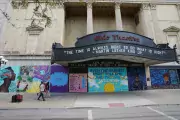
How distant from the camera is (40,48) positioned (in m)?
23.7

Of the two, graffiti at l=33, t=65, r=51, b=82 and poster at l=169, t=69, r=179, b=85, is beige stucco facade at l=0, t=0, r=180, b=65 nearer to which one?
graffiti at l=33, t=65, r=51, b=82

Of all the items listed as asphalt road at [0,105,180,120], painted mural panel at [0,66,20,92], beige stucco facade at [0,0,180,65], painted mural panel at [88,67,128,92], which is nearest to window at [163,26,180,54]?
beige stucco facade at [0,0,180,65]

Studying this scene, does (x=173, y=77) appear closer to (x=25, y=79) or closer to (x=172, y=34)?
(x=172, y=34)

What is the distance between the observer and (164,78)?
22984 mm

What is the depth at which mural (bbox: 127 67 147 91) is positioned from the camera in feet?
72.5

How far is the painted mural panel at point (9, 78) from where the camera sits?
70.3 ft

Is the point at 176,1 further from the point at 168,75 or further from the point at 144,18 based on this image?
the point at 168,75

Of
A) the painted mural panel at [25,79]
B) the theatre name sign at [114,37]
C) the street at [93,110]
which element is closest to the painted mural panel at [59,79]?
the painted mural panel at [25,79]

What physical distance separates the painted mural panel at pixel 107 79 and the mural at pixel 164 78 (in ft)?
14.2

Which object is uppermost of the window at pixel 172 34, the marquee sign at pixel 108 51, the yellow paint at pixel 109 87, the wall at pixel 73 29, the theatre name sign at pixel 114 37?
the wall at pixel 73 29

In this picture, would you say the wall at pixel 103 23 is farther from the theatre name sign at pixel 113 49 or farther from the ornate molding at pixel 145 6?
the theatre name sign at pixel 113 49

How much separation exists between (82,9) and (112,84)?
14.7 metres

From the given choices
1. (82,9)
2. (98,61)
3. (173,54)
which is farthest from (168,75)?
(82,9)

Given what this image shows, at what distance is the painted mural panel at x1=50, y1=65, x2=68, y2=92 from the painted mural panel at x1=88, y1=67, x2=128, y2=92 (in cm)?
329
